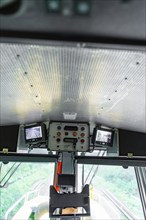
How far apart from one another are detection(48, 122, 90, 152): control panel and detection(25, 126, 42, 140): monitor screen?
0.45ft

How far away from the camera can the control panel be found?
3443mm

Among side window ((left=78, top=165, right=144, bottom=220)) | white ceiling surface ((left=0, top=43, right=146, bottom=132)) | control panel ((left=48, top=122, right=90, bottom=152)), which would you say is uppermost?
white ceiling surface ((left=0, top=43, right=146, bottom=132))

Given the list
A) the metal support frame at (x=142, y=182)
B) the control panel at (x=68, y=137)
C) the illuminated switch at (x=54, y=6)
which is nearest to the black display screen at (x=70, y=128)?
the control panel at (x=68, y=137)

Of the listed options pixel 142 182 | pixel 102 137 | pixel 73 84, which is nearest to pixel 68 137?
pixel 102 137

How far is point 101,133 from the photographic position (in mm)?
3523

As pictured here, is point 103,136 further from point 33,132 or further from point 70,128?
point 33,132

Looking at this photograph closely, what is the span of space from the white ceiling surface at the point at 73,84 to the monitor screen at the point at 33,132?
0.49ft

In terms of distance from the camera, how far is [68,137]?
3.46 m

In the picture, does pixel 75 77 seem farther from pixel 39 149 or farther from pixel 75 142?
pixel 39 149

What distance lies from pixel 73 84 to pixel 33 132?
144 cm

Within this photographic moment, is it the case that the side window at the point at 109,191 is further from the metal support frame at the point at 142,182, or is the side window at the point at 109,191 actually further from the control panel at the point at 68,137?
the control panel at the point at 68,137

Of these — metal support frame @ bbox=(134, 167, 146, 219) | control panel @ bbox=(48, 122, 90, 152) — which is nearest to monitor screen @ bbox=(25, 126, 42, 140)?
control panel @ bbox=(48, 122, 90, 152)

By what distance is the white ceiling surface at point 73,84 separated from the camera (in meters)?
1.72

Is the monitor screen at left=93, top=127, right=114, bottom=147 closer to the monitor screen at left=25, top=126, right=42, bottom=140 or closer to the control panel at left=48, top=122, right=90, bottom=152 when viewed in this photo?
the control panel at left=48, top=122, right=90, bottom=152
